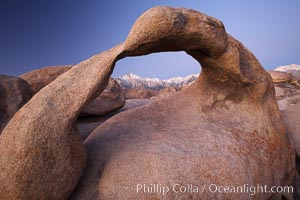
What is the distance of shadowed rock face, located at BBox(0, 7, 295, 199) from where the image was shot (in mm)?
1644

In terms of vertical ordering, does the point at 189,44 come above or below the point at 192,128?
above

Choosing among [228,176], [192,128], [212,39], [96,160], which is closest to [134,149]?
[96,160]

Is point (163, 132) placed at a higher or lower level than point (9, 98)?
lower

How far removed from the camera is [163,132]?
7.61 feet

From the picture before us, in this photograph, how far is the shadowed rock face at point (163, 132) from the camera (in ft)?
5.39

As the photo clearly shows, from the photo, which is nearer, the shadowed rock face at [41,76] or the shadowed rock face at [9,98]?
the shadowed rock face at [9,98]

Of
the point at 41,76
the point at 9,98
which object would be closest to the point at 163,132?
the point at 9,98

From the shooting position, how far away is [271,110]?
9.46ft

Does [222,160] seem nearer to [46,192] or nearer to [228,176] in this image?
[228,176]

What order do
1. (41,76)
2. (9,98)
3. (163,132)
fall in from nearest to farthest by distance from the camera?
(163,132) < (9,98) < (41,76)

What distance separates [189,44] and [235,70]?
0.64m

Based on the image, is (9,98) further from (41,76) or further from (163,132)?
(163,132)

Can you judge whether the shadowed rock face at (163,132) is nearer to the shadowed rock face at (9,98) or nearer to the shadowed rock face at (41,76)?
the shadowed rock face at (9,98)

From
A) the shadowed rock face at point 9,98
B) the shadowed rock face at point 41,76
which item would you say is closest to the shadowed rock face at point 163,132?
the shadowed rock face at point 9,98
